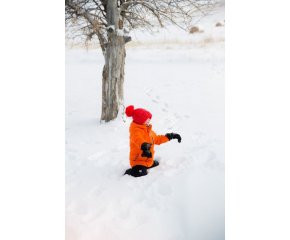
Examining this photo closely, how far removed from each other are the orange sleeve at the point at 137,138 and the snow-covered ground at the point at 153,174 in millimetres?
385

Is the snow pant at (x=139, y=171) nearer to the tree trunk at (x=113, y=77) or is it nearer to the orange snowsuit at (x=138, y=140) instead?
the orange snowsuit at (x=138, y=140)

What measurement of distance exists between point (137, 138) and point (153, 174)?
0.45 m

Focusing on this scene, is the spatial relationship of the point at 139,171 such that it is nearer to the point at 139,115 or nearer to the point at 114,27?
the point at 139,115

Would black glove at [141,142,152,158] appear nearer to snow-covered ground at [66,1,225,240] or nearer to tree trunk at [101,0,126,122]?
snow-covered ground at [66,1,225,240]

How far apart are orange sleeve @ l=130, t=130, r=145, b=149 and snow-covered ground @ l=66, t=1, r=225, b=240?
385 mm

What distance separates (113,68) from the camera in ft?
15.5

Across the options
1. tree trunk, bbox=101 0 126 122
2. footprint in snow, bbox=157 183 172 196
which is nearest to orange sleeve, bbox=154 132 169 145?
footprint in snow, bbox=157 183 172 196

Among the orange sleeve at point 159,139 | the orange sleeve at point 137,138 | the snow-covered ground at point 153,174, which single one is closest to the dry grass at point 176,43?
the snow-covered ground at point 153,174

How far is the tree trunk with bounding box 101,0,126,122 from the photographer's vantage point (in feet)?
14.6

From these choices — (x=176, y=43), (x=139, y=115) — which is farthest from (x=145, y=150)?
(x=176, y=43)

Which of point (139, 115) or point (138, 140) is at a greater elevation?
point (139, 115)
